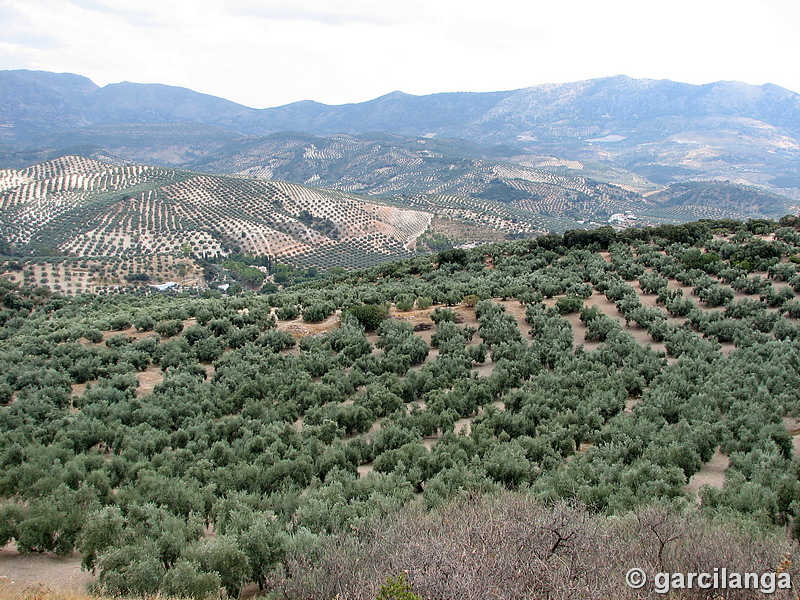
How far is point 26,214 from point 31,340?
94280mm

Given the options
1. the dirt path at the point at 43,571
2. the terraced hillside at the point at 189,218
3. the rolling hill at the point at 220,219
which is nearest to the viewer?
the dirt path at the point at 43,571

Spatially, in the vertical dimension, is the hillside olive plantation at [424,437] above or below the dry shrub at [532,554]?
below

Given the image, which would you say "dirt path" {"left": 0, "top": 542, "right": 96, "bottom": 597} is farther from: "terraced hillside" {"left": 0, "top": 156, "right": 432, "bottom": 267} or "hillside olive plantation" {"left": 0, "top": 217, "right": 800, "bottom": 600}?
"terraced hillside" {"left": 0, "top": 156, "right": 432, "bottom": 267}

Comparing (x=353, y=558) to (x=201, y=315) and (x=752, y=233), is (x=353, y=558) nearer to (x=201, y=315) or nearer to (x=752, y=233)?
(x=201, y=315)

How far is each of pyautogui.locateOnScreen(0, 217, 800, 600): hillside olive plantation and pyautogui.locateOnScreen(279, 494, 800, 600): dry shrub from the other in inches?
1.3

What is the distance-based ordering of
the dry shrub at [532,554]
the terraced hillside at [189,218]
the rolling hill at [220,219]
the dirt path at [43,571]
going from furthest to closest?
the rolling hill at [220,219] < the terraced hillside at [189,218] < the dirt path at [43,571] < the dry shrub at [532,554]

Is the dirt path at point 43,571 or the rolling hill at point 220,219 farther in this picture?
the rolling hill at point 220,219

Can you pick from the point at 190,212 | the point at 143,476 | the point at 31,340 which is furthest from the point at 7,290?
the point at 190,212

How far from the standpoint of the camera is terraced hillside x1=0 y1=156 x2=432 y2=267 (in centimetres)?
8675

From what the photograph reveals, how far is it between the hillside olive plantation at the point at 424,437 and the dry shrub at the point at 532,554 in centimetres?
3

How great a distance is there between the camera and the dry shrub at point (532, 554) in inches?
252

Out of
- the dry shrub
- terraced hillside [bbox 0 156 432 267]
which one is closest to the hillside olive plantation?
the dry shrub

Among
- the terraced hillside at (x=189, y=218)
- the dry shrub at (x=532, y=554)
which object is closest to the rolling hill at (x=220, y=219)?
the terraced hillside at (x=189, y=218)

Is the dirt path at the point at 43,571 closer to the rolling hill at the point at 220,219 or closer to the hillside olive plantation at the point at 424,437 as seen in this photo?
the hillside olive plantation at the point at 424,437
